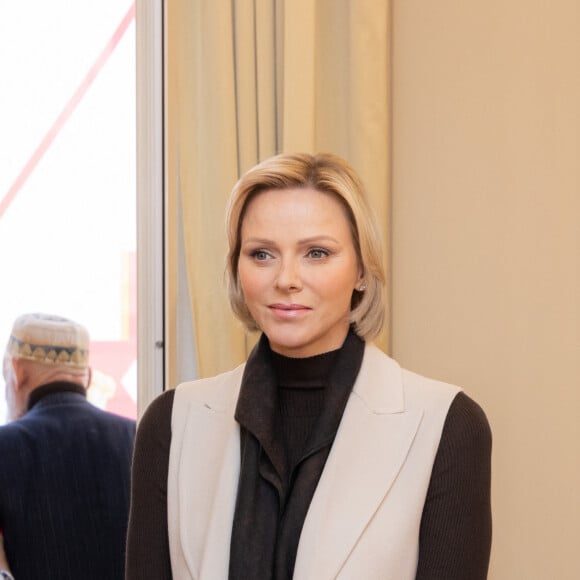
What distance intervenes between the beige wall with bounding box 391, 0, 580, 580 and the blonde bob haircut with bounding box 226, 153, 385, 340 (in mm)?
646

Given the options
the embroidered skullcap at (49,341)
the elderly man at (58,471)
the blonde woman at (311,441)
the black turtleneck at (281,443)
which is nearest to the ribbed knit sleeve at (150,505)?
the blonde woman at (311,441)

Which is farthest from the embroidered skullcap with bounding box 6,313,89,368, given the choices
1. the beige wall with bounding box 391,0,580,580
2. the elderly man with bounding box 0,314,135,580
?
the beige wall with bounding box 391,0,580,580

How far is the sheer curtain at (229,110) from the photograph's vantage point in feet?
8.24

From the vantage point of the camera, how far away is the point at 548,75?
2.19 m

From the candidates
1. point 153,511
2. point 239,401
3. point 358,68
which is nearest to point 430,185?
point 358,68

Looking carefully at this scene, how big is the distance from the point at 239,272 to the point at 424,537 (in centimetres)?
52

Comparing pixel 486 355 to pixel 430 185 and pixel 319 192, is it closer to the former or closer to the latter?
pixel 430 185

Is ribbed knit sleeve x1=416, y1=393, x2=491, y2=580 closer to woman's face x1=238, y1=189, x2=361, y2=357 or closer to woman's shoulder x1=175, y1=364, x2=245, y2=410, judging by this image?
woman's face x1=238, y1=189, x2=361, y2=357

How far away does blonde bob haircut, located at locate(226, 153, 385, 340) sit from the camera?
163 centimetres

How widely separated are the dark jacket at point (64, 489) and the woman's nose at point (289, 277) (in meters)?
1.18

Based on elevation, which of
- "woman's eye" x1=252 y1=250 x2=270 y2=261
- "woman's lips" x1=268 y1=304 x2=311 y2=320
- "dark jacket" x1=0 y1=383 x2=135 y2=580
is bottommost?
"dark jacket" x1=0 y1=383 x2=135 y2=580

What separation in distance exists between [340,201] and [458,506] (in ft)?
1.75

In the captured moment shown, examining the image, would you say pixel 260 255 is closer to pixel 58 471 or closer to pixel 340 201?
pixel 340 201

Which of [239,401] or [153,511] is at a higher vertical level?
[239,401]
